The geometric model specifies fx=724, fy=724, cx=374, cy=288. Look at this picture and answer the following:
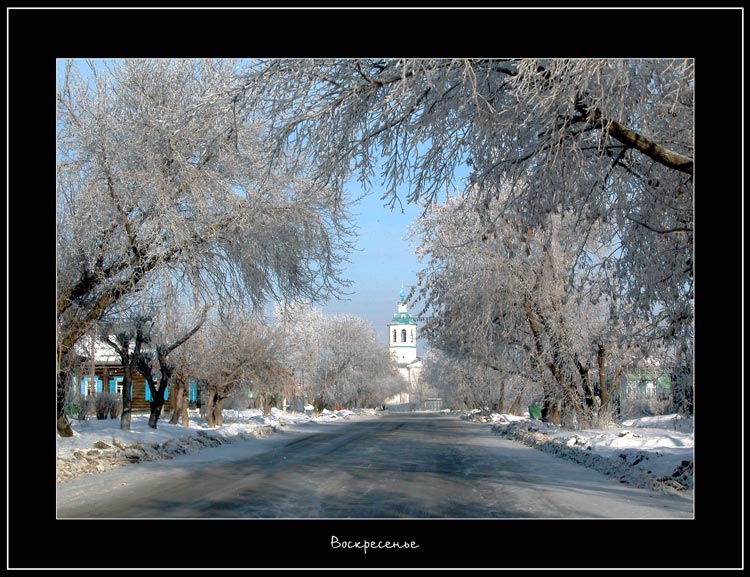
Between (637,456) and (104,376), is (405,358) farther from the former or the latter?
(637,456)

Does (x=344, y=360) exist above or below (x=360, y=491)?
below

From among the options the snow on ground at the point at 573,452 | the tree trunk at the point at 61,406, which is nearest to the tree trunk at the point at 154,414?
the snow on ground at the point at 573,452

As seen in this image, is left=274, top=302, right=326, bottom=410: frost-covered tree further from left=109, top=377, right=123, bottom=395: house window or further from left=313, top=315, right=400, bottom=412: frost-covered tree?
left=109, top=377, right=123, bottom=395: house window

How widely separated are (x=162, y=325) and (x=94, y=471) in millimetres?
8277

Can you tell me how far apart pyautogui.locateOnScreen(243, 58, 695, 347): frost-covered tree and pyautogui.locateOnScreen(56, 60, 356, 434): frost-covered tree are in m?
3.58

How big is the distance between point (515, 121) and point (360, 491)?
5150mm

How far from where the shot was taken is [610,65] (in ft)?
20.4

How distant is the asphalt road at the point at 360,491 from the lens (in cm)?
770

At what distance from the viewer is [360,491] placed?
9.59 meters

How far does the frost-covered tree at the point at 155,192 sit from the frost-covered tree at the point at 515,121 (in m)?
3.58

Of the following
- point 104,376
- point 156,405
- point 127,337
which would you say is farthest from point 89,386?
point 127,337

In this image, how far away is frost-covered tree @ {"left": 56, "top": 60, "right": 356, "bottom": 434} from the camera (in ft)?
38.4

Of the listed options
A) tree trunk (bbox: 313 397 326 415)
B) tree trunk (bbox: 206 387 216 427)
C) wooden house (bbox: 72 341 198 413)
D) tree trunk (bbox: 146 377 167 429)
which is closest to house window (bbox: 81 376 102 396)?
wooden house (bbox: 72 341 198 413)
